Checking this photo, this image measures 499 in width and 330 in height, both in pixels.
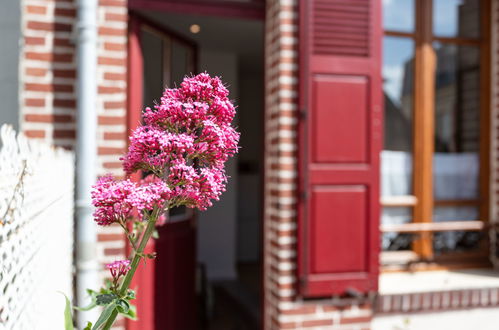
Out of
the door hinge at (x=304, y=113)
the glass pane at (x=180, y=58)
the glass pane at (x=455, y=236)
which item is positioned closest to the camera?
the door hinge at (x=304, y=113)

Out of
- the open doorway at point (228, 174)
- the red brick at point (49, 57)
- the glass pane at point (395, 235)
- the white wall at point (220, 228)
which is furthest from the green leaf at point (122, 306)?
the white wall at point (220, 228)

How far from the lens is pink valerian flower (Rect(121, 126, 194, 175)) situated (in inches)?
24.5

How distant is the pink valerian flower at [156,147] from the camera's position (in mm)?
622

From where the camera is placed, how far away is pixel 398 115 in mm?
4227

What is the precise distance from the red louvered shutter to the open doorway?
63cm

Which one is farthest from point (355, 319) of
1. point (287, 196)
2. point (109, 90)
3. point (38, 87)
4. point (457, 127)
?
point (38, 87)

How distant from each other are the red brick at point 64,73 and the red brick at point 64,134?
351 millimetres

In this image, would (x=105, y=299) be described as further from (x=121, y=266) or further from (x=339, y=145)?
(x=339, y=145)

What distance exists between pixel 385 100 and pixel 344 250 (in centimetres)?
149

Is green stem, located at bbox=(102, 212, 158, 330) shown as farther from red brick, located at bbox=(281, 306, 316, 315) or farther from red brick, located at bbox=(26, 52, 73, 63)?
red brick, located at bbox=(281, 306, 316, 315)

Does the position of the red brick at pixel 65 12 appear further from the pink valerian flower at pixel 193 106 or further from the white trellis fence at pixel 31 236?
the pink valerian flower at pixel 193 106

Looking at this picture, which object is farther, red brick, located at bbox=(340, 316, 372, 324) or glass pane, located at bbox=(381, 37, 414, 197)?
glass pane, located at bbox=(381, 37, 414, 197)

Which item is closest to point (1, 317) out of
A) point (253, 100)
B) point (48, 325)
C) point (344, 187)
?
point (48, 325)

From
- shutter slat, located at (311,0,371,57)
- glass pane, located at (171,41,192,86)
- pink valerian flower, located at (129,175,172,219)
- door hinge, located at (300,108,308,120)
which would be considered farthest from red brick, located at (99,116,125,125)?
pink valerian flower, located at (129,175,172,219)
